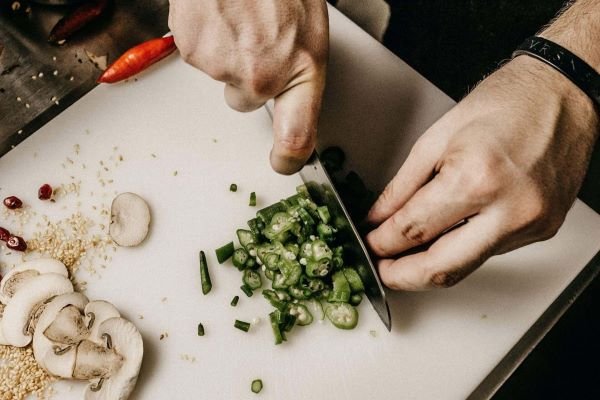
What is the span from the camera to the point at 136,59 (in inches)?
75.8

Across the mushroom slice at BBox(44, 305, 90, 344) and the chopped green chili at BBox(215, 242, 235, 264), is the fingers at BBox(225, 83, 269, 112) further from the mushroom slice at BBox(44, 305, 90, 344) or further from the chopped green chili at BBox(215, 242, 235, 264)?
the mushroom slice at BBox(44, 305, 90, 344)

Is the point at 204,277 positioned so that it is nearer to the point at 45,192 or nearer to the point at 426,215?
the point at 45,192

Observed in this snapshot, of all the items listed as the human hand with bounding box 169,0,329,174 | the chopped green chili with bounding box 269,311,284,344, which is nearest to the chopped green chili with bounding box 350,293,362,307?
the chopped green chili with bounding box 269,311,284,344

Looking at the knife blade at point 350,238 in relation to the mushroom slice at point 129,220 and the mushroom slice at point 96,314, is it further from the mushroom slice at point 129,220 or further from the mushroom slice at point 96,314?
the mushroom slice at point 96,314

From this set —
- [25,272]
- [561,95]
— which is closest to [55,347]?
[25,272]

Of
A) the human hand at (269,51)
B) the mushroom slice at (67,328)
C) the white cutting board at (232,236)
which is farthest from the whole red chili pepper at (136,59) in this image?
the mushroom slice at (67,328)

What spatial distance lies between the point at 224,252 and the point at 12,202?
700mm

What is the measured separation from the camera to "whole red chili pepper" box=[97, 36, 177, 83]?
1.93 metres

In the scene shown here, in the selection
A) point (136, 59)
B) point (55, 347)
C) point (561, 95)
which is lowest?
point (55, 347)

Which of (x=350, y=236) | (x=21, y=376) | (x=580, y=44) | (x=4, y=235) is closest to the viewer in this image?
(x=580, y=44)

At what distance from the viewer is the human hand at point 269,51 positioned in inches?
53.7

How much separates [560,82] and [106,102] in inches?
54.3

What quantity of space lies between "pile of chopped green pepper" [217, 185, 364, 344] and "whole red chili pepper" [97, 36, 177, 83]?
2.14 ft

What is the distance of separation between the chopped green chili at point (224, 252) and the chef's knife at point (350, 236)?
1.02 feet
